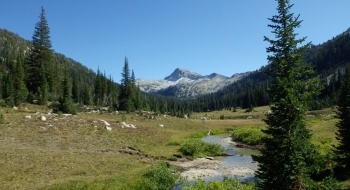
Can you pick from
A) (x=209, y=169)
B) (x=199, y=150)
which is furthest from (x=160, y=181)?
(x=199, y=150)

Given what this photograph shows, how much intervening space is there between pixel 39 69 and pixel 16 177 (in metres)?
57.5

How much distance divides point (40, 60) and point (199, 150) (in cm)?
5783

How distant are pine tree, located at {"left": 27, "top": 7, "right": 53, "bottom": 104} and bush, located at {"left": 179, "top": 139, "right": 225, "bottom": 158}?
47.5 meters

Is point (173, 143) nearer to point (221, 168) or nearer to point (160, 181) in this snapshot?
point (221, 168)

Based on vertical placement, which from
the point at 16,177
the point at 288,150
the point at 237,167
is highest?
the point at 288,150

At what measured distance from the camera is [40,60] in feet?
244

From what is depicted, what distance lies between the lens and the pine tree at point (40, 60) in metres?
71.9

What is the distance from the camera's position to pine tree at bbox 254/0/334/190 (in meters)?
16.4

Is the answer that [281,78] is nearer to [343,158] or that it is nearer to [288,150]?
[288,150]

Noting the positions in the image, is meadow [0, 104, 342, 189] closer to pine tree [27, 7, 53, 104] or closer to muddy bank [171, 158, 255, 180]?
muddy bank [171, 158, 255, 180]

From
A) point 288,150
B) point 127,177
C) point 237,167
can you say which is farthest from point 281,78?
point 237,167

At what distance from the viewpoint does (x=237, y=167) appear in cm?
3603

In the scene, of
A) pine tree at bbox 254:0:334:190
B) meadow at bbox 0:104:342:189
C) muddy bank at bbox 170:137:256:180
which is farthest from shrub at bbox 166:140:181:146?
pine tree at bbox 254:0:334:190

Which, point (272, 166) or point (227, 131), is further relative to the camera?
point (227, 131)
